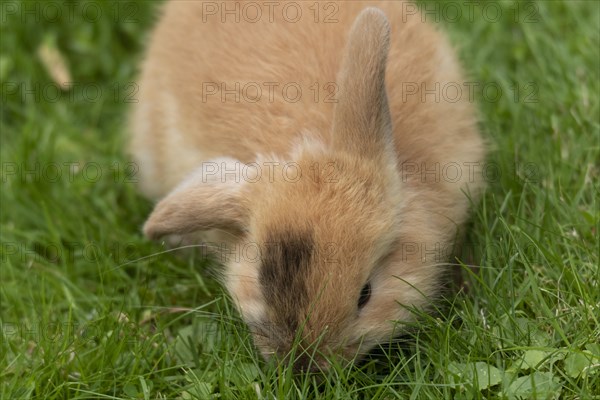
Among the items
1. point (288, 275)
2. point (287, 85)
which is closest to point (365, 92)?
point (287, 85)

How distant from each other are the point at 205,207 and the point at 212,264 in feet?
1.74

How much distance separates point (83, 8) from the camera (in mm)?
5848

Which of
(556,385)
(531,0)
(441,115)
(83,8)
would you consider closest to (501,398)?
(556,385)

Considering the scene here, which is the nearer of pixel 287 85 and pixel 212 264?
pixel 287 85

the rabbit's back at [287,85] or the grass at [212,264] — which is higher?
the rabbit's back at [287,85]

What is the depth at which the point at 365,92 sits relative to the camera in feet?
11.5

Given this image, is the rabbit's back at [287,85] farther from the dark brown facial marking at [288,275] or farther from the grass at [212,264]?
the dark brown facial marking at [288,275]

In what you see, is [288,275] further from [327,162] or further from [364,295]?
[327,162]

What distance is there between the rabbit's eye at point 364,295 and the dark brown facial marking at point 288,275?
0.26 meters

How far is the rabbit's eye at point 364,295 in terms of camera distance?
345 cm

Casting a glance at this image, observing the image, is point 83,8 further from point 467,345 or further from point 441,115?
point 467,345

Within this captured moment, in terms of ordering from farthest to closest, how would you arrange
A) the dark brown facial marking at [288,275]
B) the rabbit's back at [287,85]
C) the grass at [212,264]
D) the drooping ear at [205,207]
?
the rabbit's back at [287,85]
the drooping ear at [205,207]
the grass at [212,264]
the dark brown facial marking at [288,275]

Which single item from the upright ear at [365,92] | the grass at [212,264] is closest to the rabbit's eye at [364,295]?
the grass at [212,264]

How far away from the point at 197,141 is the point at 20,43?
211 cm
